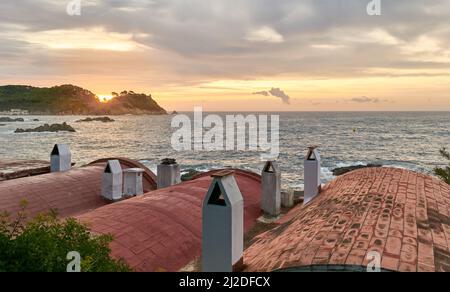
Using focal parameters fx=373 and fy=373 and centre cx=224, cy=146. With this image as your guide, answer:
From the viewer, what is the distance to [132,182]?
61.9 feet

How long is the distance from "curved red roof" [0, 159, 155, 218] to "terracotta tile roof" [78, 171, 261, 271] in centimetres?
391

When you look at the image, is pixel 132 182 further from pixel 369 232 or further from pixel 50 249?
pixel 369 232

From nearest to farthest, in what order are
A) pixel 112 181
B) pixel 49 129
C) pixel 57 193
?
pixel 57 193 < pixel 112 181 < pixel 49 129

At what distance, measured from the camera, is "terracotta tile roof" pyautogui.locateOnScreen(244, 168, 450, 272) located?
693cm

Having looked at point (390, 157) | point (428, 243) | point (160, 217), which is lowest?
point (390, 157)

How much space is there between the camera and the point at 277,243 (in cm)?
927

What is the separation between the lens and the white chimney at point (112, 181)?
59.2 feet

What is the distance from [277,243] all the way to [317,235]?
121 centimetres

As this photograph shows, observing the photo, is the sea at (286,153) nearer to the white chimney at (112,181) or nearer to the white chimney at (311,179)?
the white chimney at (311,179)

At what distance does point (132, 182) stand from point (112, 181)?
1101mm

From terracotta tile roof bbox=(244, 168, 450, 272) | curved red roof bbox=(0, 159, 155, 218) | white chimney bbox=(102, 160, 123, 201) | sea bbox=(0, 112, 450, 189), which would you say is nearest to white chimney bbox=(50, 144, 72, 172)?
curved red roof bbox=(0, 159, 155, 218)

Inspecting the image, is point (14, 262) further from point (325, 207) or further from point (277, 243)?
point (325, 207)

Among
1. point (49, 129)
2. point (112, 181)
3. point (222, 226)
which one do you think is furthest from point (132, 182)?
point (49, 129)
